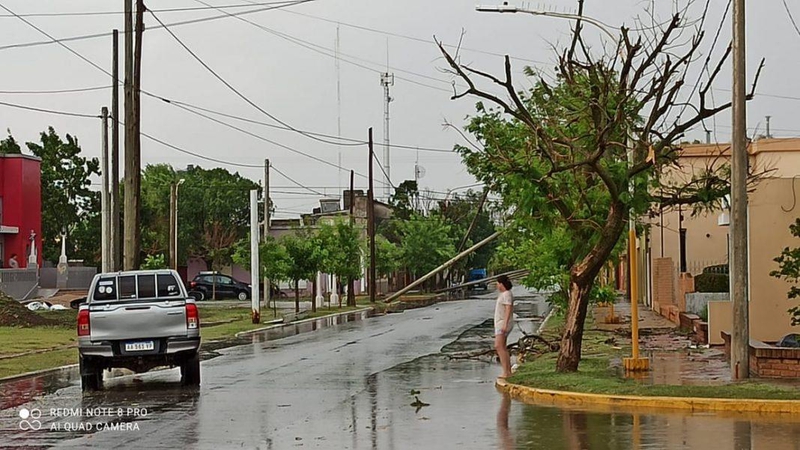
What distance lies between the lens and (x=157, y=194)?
272ft

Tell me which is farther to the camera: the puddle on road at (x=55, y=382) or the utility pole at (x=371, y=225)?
the utility pole at (x=371, y=225)

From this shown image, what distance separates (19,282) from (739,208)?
45774mm

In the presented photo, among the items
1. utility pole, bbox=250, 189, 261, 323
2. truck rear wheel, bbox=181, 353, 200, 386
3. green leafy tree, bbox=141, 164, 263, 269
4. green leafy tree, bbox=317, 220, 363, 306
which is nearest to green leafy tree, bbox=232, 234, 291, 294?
green leafy tree, bbox=317, 220, 363, 306

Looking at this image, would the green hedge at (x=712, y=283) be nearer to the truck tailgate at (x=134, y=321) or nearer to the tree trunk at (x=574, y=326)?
the tree trunk at (x=574, y=326)

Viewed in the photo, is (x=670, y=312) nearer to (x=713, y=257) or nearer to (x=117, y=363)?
(x=713, y=257)

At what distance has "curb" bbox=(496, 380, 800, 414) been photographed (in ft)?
49.0

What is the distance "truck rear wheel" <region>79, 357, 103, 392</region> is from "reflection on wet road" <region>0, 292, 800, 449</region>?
282 millimetres

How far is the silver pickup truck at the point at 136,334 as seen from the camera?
18.7m

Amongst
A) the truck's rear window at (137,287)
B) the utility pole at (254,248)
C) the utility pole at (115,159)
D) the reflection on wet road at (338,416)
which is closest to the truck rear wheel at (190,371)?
the reflection on wet road at (338,416)

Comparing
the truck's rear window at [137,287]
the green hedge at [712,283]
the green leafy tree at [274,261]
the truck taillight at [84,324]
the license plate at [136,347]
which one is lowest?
the license plate at [136,347]

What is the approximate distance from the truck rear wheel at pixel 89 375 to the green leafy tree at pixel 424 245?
6201 cm

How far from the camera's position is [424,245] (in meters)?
82.1

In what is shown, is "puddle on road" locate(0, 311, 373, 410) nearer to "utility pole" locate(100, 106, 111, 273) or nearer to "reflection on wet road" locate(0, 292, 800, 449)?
"reflection on wet road" locate(0, 292, 800, 449)

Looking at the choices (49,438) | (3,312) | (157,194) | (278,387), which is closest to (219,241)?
(157,194)
